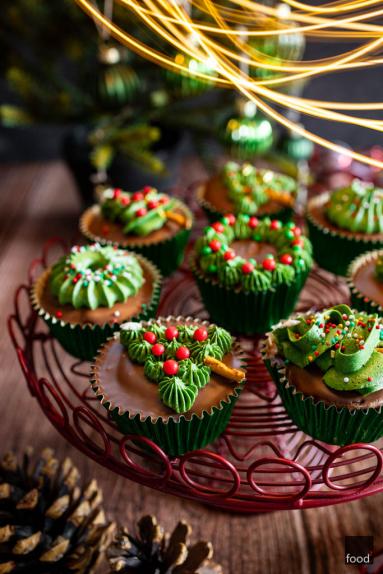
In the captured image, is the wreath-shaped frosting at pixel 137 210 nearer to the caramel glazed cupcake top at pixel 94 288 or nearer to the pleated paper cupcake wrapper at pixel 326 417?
the caramel glazed cupcake top at pixel 94 288

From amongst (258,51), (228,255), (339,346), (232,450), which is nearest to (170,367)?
(232,450)

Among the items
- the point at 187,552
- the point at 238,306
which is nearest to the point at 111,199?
the point at 238,306

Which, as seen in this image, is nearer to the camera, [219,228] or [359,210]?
[219,228]

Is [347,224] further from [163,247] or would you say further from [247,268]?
[163,247]

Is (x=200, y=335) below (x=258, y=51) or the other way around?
below

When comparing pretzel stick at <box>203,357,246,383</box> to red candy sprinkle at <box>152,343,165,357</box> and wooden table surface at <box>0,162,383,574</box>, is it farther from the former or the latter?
wooden table surface at <box>0,162,383,574</box>

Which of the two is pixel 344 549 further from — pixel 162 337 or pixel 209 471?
pixel 162 337
